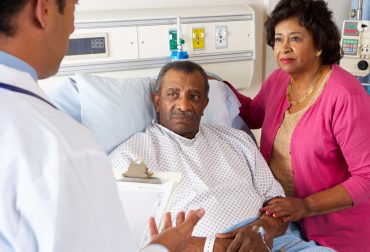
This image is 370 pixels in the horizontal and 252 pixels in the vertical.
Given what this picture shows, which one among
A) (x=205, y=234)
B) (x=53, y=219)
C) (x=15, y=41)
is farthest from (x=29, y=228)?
(x=205, y=234)

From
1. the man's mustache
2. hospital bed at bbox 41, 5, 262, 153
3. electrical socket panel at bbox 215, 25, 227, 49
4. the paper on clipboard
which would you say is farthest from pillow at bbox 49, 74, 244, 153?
the paper on clipboard

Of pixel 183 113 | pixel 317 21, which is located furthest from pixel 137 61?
pixel 317 21

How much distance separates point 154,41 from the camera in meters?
2.22

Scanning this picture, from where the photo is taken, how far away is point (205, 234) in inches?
60.1

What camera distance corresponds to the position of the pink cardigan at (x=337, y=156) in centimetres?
167

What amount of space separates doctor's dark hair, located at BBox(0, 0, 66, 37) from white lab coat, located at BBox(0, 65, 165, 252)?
6 cm

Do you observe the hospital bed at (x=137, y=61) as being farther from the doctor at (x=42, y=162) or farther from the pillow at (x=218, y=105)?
the doctor at (x=42, y=162)

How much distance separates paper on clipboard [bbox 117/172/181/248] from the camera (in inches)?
46.3

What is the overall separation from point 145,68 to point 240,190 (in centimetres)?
92

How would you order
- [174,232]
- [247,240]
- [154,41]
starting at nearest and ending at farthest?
[174,232] → [247,240] → [154,41]

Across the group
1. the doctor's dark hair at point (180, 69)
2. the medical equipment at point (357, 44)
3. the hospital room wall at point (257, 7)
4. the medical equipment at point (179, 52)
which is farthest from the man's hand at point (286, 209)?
the medical equipment at point (357, 44)

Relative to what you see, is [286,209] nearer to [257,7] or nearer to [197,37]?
[197,37]

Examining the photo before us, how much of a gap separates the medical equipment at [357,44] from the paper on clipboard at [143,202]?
172 centimetres

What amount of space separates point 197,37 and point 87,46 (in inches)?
23.2
